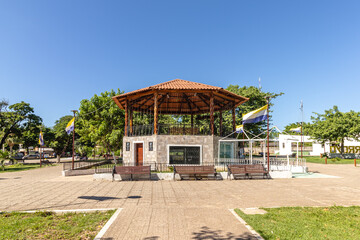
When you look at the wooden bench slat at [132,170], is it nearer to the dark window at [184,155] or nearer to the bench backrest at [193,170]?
the bench backrest at [193,170]

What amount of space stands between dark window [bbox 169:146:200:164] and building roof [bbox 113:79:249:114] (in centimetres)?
486

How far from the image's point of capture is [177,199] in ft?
29.8

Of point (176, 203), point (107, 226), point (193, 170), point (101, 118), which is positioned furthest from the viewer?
point (101, 118)

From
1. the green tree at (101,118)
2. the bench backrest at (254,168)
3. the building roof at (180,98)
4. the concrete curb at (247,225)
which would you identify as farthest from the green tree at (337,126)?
the concrete curb at (247,225)

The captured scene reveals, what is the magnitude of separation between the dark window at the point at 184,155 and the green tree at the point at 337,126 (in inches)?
1249

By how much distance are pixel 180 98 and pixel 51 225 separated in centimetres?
1941

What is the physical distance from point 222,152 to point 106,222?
14593 mm

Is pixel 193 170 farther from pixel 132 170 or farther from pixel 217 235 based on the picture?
pixel 217 235

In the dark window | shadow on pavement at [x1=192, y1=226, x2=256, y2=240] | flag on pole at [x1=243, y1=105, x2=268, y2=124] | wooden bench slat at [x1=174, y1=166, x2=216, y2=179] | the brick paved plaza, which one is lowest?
the brick paved plaza

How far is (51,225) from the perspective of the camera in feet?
19.6

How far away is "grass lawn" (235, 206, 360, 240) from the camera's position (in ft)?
17.4

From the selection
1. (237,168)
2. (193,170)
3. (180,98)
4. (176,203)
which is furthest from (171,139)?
(176,203)

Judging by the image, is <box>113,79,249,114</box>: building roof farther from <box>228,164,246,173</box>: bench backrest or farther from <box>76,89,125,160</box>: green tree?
<box>228,164,246,173</box>: bench backrest

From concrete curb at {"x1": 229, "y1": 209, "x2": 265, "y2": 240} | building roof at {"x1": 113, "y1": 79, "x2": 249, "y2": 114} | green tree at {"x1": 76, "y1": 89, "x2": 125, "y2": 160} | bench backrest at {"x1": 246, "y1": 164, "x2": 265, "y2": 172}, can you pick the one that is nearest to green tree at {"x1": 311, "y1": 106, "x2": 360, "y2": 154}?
building roof at {"x1": 113, "y1": 79, "x2": 249, "y2": 114}
